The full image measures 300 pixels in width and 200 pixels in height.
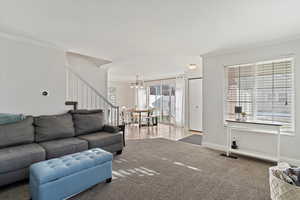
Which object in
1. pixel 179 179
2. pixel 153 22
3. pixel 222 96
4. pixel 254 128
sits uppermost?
pixel 153 22

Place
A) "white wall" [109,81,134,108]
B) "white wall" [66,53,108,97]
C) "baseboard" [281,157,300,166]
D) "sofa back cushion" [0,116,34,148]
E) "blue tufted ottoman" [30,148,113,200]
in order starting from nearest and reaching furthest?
"blue tufted ottoman" [30,148,113,200] → "sofa back cushion" [0,116,34,148] → "baseboard" [281,157,300,166] → "white wall" [66,53,108,97] → "white wall" [109,81,134,108]

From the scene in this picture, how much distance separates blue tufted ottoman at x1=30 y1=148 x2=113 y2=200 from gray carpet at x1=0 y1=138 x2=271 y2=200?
0.17 metres

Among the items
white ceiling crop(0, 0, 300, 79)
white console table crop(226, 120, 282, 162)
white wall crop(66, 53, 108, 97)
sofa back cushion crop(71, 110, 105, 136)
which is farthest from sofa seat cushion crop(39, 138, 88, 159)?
white console table crop(226, 120, 282, 162)

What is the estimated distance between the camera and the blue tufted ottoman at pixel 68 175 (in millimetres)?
1714

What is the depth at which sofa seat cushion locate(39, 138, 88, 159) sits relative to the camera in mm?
2512

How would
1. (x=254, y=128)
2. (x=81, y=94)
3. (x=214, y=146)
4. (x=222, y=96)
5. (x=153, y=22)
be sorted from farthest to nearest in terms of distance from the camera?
(x=81, y=94) → (x=214, y=146) → (x=222, y=96) → (x=254, y=128) → (x=153, y=22)

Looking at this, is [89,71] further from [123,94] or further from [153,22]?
[123,94]

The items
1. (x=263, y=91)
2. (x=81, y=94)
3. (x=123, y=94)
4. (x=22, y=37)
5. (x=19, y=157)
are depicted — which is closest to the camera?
(x=19, y=157)

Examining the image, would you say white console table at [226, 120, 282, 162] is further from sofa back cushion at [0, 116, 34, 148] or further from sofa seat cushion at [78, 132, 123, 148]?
sofa back cushion at [0, 116, 34, 148]

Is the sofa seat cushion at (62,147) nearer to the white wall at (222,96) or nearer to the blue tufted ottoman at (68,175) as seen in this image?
the blue tufted ottoman at (68,175)

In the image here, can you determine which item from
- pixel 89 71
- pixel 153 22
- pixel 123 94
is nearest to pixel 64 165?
pixel 153 22

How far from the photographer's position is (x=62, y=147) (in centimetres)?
262

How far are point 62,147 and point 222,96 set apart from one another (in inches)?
140

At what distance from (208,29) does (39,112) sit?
12.3 ft
